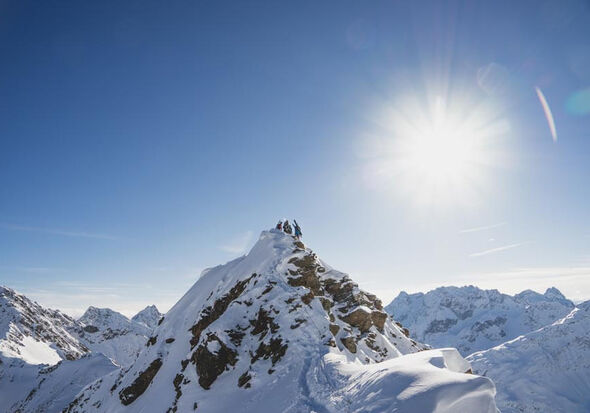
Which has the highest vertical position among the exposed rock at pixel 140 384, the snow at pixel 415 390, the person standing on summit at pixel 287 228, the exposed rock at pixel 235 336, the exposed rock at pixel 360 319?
the person standing on summit at pixel 287 228

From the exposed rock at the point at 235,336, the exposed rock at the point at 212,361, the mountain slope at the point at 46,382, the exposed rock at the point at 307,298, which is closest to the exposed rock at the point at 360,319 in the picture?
the exposed rock at the point at 307,298

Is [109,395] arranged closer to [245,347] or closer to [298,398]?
[245,347]

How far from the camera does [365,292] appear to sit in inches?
2111

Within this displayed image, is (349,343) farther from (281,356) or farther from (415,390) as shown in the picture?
(415,390)

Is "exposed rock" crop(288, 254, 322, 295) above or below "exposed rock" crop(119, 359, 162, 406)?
above

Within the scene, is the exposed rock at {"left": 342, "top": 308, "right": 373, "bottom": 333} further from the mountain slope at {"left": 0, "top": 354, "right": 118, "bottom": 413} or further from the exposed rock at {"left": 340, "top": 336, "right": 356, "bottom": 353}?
the mountain slope at {"left": 0, "top": 354, "right": 118, "bottom": 413}

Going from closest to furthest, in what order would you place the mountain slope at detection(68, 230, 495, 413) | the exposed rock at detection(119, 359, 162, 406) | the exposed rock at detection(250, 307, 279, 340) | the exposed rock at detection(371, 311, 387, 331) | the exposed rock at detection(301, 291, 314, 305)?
the mountain slope at detection(68, 230, 495, 413) → the exposed rock at detection(250, 307, 279, 340) → the exposed rock at detection(301, 291, 314, 305) → the exposed rock at detection(119, 359, 162, 406) → the exposed rock at detection(371, 311, 387, 331)

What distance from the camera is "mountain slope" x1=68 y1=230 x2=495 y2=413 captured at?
50.2 ft

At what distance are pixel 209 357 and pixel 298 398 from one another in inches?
526

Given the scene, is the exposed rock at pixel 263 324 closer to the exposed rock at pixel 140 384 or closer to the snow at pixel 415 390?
the snow at pixel 415 390

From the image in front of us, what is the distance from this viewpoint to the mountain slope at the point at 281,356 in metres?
15.3

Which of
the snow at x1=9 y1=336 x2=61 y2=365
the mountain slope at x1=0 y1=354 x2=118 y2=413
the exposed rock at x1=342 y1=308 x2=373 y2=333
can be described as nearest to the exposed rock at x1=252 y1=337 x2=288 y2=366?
the exposed rock at x1=342 y1=308 x2=373 y2=333

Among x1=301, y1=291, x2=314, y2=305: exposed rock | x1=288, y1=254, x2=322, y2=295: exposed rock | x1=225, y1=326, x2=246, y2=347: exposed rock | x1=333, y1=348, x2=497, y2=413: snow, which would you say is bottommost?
x1=333, y1=348, x2=497, y2=413: snow

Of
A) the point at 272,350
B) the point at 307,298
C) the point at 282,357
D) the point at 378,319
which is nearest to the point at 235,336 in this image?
the point at 272,350
